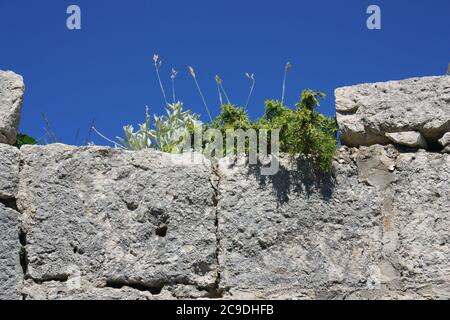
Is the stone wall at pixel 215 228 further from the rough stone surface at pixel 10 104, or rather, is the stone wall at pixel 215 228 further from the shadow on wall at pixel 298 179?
the rough stone surface at pixel 10 104

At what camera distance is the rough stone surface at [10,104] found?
4.30 meters

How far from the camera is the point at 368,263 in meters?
4.18

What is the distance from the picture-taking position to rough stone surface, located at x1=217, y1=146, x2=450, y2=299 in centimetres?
412

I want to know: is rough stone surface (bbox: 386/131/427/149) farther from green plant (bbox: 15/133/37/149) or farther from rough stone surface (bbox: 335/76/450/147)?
green plant (bbox: 15/133/37/149)

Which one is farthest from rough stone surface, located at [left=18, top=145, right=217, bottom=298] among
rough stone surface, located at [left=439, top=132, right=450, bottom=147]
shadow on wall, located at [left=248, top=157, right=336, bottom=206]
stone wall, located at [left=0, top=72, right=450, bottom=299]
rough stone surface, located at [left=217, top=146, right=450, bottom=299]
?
rough stone surface, located at [left=439, top=132, right=450, bottom=147]

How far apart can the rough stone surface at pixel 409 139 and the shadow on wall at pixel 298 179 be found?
15.8 inches

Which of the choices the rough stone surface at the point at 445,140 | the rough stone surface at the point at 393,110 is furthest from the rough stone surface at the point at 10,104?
the rough stone surface at the point at 445,140

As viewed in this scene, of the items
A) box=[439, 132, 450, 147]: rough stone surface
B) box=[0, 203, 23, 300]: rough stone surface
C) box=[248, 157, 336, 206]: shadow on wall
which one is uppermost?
box=[439, 132, 450, 147]: rough stone surface

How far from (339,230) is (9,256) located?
69.7 inches

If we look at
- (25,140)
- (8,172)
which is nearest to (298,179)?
(8,172)

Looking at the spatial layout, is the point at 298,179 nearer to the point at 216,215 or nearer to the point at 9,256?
the point at 216,215
